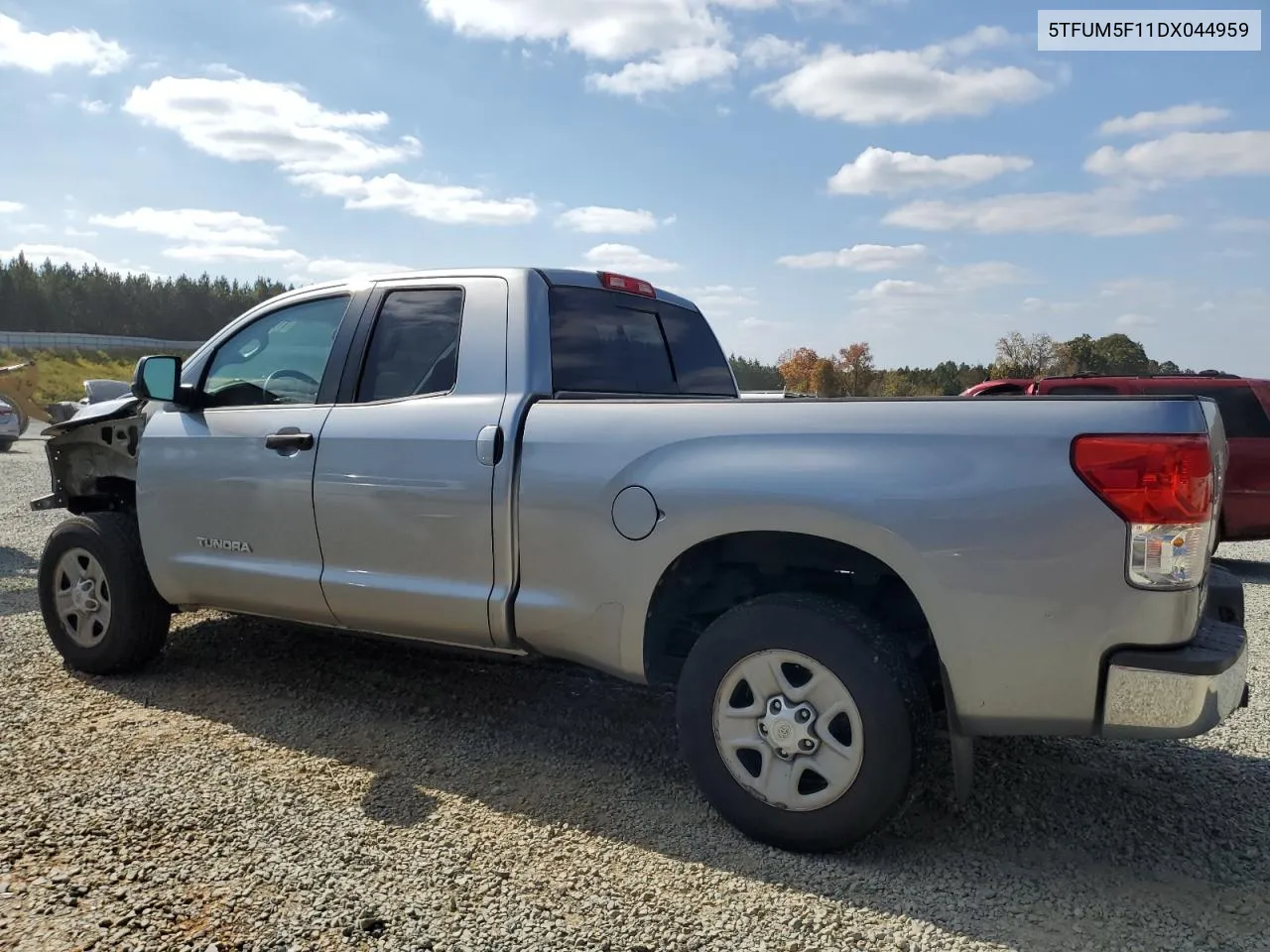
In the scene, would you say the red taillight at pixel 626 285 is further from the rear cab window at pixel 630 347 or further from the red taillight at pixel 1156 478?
the red taillight at pixel 1156 478

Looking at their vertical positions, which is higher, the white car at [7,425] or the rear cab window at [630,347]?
the rear cab window at [630,347]

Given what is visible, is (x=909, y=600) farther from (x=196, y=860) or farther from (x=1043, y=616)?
(x=196, y=860)

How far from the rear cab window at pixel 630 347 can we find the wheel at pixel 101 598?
2.45 m

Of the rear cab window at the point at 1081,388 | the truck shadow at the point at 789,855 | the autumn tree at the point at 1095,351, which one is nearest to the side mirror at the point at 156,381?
the truck shadow at the point at 789,855

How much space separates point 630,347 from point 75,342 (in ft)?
241

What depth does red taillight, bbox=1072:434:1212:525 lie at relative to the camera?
8.04 ft

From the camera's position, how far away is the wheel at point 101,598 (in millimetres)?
4621

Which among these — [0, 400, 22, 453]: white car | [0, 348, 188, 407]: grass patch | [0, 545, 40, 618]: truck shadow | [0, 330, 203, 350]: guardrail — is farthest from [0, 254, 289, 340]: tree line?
[0, 545, 40, 618]: truck shadow

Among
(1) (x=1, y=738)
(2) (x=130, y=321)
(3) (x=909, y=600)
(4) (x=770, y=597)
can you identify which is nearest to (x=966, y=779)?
(3) (x=909, y=600)

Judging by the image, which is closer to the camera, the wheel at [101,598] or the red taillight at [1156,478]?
the red taillight at [1156,478]

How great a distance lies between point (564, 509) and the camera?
3295 mm

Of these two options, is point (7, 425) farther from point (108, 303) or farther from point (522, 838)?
point (108, 303)

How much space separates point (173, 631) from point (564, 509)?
3.47 metres

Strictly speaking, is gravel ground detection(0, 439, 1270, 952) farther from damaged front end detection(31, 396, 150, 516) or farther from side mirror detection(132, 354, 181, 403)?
side mirror detection(132, 354, 181, 403)
